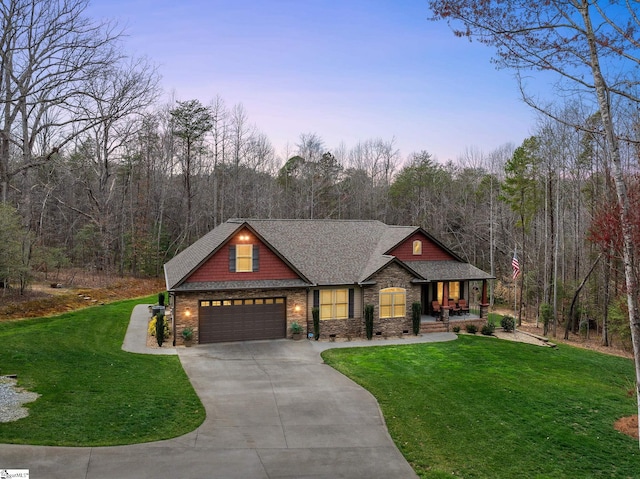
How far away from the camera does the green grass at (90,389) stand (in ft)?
30.3

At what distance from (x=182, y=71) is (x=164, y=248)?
18.3 meters

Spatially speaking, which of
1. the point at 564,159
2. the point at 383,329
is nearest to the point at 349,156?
the point at 564,159

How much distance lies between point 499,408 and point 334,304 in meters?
10.4

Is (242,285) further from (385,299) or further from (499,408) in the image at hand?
(499,408)

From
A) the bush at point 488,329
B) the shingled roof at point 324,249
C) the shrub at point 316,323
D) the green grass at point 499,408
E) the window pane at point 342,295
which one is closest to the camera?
the green grass at point 499,408

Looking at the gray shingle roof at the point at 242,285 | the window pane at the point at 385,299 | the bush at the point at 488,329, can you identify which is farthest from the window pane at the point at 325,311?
the bush at the point at 488,329

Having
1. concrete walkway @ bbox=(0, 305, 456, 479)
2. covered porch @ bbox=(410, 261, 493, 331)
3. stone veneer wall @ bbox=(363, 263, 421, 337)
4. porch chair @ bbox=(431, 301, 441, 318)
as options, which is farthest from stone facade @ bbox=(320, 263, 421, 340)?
concrete walkway @ bbox=(0, 305, 456, 479)

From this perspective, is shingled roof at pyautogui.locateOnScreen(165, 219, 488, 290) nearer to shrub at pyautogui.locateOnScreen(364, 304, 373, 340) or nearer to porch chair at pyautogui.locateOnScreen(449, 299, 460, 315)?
shrub at pyautogui.locateOnScreen(364, 304, 373, 340)

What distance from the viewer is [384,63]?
78.5ft

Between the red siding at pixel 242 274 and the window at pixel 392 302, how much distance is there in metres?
4.69

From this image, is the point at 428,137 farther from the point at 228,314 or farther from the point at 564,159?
A: the point at 228,314

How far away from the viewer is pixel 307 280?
68.2ft

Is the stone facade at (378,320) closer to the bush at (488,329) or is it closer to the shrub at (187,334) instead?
the bush at (488,329)

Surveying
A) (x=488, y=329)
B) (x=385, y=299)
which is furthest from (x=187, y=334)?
(x=488, y=329)
